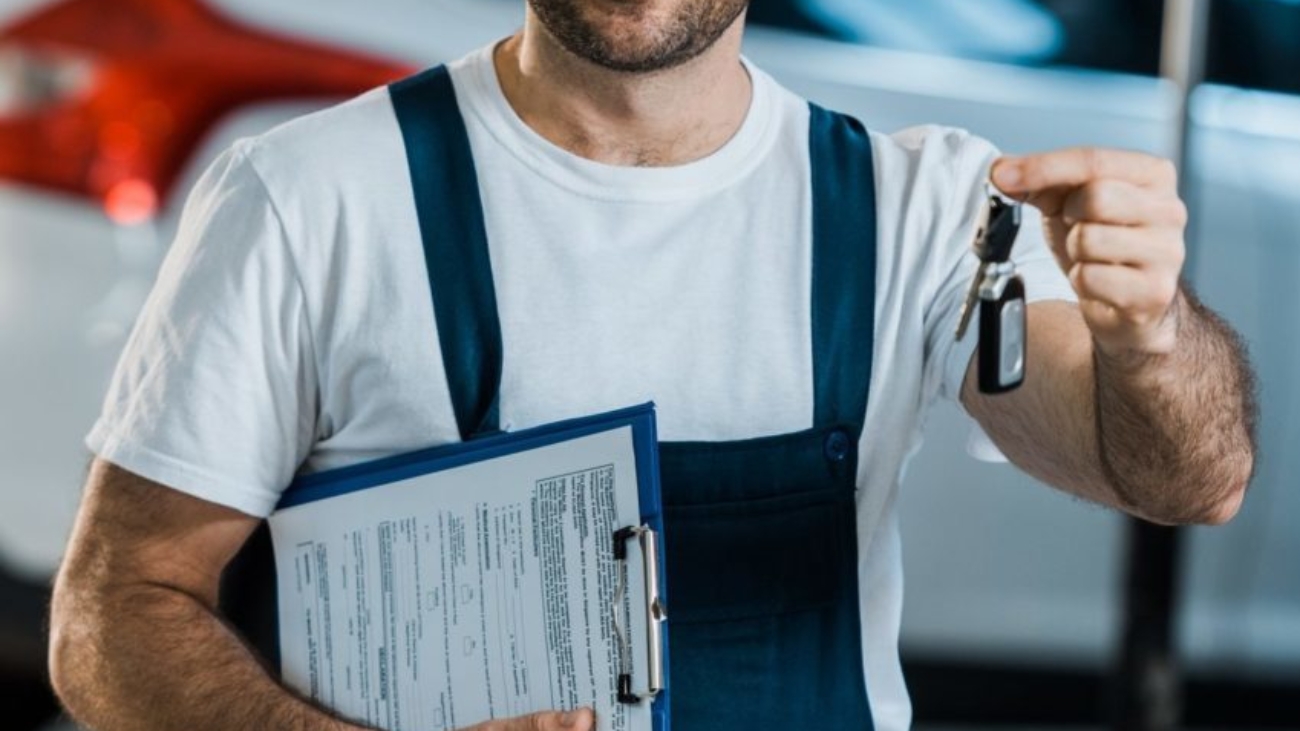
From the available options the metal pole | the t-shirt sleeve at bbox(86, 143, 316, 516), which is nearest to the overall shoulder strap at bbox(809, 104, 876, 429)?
the t-shirt sleeve at bbox(86, 143, 316, 516)

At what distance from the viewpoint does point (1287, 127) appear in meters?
3.22

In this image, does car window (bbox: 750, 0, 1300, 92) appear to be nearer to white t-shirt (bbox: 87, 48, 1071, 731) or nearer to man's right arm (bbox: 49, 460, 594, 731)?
white t-shirt (bbox: 87, 48, 1071, 731)

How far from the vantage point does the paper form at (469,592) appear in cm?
168

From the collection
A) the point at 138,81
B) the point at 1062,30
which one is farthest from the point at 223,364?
the point at 1062,30

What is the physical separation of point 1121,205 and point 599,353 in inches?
17.4

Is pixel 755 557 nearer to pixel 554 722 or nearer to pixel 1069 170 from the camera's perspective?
pixel 554 722

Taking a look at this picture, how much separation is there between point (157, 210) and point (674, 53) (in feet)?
4.23

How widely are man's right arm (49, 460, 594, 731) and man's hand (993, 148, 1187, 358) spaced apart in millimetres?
643

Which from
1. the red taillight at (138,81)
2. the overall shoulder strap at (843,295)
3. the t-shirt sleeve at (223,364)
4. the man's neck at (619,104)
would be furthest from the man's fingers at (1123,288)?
the red taillight at (138,81)

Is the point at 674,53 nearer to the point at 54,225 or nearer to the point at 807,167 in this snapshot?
the point at 807,167

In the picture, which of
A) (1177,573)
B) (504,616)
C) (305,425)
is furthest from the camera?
(1177,573)

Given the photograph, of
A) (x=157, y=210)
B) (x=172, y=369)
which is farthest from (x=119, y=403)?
(x=157, y=210)

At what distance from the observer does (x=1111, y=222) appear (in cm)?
155

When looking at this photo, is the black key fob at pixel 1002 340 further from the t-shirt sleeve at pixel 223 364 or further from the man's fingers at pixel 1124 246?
the t-shirt sleeve at pixel 223 364
